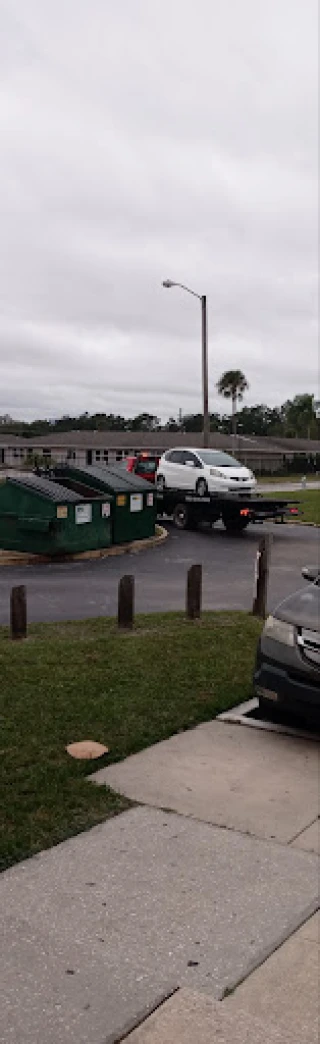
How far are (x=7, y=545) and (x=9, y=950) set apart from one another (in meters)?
12.9

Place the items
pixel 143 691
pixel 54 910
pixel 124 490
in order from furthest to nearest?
pixel 124 490 → pixel 143 691 → pixel 54 910

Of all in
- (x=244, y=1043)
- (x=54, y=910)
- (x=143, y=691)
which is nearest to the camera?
(x=244, y=1043)

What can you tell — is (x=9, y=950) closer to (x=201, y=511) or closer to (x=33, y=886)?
(x=33, y=886)

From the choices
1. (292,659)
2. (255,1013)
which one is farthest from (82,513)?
(255,1013)

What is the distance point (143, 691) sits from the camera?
277 inches

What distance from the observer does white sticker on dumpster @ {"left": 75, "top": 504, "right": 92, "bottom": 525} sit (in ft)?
52.4

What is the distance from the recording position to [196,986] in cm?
321

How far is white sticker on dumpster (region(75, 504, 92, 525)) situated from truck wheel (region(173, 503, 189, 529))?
528 cm

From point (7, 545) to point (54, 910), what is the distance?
41.3ft

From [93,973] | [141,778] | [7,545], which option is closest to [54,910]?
[93,973]

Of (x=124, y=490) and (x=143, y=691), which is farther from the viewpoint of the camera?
(x=124, y=490)

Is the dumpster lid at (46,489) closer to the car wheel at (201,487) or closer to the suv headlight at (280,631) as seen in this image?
the car wheel at (201,487)

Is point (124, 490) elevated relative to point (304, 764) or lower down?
elevated

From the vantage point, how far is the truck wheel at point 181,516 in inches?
842
